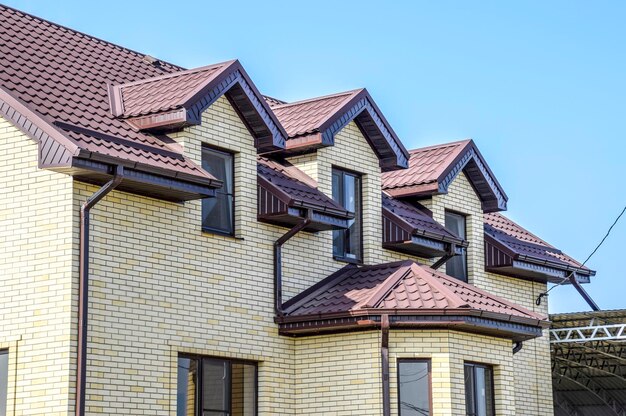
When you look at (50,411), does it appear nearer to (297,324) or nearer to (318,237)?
(297,324)

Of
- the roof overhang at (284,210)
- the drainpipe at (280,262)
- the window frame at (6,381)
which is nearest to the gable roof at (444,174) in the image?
the roof overhang at (284,210)

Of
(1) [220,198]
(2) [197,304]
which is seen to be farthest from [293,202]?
(2) [197,304]

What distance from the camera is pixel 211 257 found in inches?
672

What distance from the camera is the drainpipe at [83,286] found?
48.0 feet

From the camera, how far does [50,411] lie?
1470cm

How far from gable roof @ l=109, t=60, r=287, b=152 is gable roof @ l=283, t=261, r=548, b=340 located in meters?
2.30

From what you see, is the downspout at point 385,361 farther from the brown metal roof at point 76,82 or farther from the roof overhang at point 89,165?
the brown metal roof at point 76,82

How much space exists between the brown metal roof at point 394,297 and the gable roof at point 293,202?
2.98 feet

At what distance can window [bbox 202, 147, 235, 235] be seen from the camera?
57.3 feet

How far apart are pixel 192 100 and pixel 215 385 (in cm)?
393

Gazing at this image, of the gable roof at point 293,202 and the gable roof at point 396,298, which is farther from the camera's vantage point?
the gable roof at point 293,202

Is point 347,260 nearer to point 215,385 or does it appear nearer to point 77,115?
point 215,385

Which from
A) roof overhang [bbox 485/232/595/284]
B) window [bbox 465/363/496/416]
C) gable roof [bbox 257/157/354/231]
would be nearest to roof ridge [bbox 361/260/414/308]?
gable roof [bbox 257/157/354/231]

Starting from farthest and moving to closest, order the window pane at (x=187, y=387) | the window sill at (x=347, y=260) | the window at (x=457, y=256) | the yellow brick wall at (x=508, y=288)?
the yellow brick wall at (x=508, y=288)
the window at (x=457, y=256)
the window sill at (x=347, y=260)
the window pane at (x=187, y=387)
